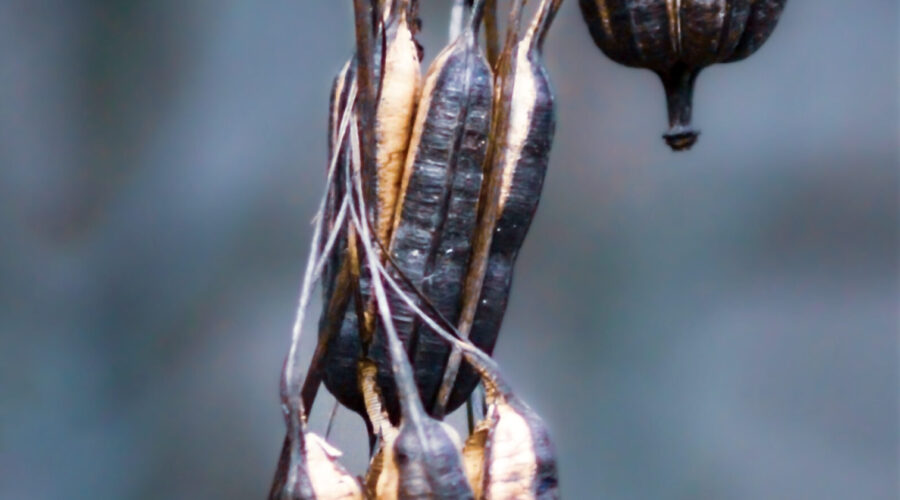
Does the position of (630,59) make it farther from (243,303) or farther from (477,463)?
(243,303)

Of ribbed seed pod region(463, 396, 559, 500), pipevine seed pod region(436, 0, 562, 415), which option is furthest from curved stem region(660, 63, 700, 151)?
ribbed seed pod region(463, 396, 559, 500)

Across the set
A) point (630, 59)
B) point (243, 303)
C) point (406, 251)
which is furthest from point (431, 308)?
point (243, 303)

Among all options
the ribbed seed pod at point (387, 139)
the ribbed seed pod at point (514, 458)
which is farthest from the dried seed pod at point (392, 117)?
the ribbed seed pod at point (514, 458)

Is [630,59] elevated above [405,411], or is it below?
above

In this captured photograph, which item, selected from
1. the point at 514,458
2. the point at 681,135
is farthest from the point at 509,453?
the point at 681,135

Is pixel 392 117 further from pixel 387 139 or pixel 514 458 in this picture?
pixel 514 458

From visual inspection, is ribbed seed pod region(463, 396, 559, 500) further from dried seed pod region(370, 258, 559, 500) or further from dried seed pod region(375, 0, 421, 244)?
dried seed pod region(375, 0, 421, 244)
